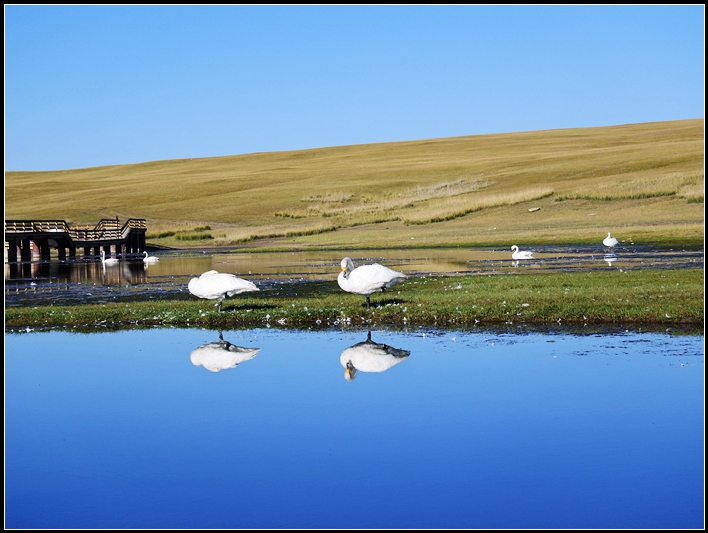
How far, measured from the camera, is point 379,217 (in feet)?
243

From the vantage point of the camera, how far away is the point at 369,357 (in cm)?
1584

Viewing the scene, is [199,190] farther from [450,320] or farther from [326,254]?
[450,320]

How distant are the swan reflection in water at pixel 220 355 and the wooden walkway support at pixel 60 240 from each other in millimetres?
41424

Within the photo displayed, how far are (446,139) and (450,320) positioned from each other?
155 m

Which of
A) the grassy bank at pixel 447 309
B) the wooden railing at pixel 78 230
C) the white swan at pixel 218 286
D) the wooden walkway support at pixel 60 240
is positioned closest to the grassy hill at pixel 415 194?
the wooden walkway support at pixel 60 240

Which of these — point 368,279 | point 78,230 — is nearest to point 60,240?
point 78,230

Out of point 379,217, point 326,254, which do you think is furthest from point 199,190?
point 326,254

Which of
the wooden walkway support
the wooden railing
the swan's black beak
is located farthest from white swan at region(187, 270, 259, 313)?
the wooden railing

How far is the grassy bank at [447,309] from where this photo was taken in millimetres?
19448

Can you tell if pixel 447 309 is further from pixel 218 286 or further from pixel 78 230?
pixel 78 230

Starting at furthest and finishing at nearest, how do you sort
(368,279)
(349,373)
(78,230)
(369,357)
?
(78,230)
(368,279)
(369,357)
(349,373)

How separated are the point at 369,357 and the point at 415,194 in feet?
260

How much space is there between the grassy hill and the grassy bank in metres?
24.2

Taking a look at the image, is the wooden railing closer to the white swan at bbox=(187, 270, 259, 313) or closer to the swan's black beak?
the white swan at bbox=(187, 270, 259, 313)
